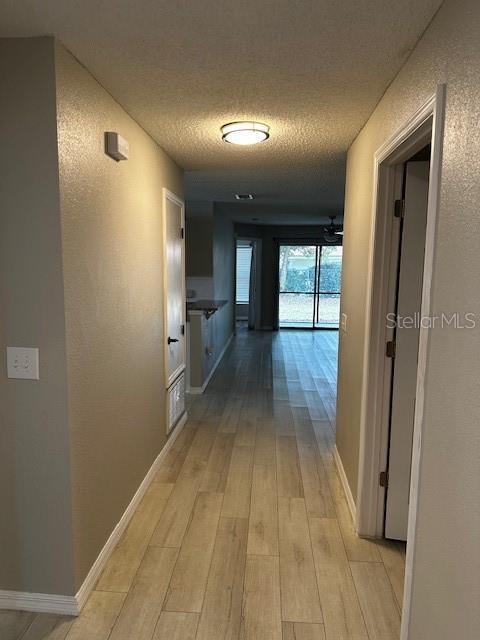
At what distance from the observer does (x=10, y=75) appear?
5.28 ft

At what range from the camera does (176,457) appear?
133 inches

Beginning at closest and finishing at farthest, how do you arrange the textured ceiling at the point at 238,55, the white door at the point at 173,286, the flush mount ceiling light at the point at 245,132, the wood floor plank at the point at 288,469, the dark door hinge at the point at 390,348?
1. the textured ceiling at the point at 238,55
2. the dark door hinge at the point at 390,348
3. the flush mount ceiling light at the point at 245,132
4. the wood floor plank at the point at 288,469
5. the white door at the point at 173,286

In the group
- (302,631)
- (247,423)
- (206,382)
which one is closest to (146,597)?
(302,631)

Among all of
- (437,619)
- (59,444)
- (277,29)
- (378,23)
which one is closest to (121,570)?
(59,444)

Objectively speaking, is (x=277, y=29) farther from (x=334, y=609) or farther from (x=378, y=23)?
(x=334, y=609)

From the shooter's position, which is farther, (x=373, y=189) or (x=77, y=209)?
(x=373, y=189)

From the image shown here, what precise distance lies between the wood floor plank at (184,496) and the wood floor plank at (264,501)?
0.38 m

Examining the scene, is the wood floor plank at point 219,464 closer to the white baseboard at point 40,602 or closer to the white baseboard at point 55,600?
the white baseboard at point 55,600

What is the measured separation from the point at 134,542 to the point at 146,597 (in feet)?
1.39

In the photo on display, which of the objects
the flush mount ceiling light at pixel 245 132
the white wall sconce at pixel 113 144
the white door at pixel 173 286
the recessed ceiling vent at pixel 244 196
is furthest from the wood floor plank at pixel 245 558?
the recessed ceiling vent at pixel 244 196

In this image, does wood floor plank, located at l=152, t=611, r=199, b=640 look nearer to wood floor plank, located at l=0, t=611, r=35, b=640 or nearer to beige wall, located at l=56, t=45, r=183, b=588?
beige wall, located at l=56, t=45, r=183, b=588

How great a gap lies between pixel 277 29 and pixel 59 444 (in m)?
1.78

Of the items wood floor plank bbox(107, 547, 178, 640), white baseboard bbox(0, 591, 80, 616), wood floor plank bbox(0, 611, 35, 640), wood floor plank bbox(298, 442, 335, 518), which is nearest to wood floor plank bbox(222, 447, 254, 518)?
wood floor plank bbox(298, 442, 335, 518)

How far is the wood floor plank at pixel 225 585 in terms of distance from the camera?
1748 millimetres
